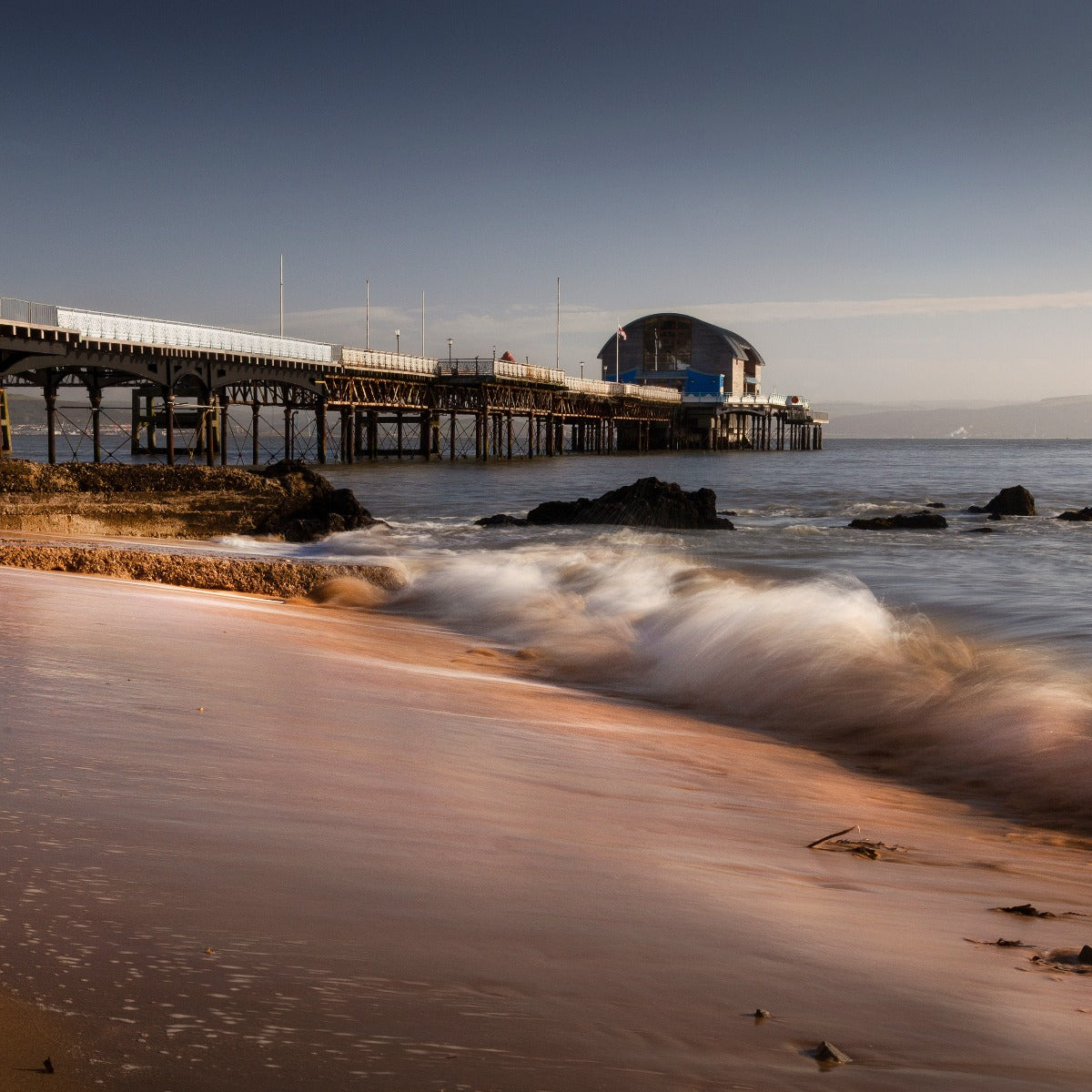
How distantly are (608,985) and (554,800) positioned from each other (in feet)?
5.99

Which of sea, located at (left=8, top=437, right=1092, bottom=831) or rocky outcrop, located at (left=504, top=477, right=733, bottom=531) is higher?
rocky outcrop, located at (left=504, top=477, right=733, bottom=531)

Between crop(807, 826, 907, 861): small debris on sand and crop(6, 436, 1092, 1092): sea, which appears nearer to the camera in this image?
crop(6, 436, 1092, 1092): sea

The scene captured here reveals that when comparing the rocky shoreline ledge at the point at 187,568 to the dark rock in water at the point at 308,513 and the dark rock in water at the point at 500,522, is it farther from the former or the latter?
the dark rock in water at the point at 500,522

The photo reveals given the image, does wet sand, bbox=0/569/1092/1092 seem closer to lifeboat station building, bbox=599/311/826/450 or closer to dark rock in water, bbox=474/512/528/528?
dark rock in water, bbox=474/512/528/528

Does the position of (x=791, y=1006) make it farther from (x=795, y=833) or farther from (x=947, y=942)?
(x=795, y=833)

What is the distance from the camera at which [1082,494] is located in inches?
1816

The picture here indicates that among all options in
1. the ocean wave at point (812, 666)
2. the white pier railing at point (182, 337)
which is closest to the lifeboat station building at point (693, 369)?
the white pier railing at point (182, 337)

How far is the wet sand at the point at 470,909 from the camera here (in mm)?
2084

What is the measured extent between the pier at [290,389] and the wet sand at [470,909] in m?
33.7

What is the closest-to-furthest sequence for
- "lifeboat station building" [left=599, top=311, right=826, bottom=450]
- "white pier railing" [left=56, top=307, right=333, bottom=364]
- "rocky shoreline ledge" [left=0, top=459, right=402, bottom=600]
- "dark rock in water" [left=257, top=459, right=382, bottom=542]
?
1. "rocky shoreline ledge" [left=0, top=459, right=402, bottom=600]
2. "dark rock in water" [left=257, top=459, right=382, bottom=542]
3. "white pier railing" [left=56, top=307, right=333, bottom=364]
4. "lifeboat station building" [left=599, top=311, right=826, bottom=450]


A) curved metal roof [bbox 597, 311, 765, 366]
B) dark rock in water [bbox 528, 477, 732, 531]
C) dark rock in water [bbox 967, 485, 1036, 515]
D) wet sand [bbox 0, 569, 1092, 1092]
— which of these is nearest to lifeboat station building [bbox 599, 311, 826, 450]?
curved metal roof [bbox 597, 311, 765, 366]

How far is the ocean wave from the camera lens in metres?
6.86

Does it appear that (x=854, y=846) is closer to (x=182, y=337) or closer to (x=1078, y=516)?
(x=1078, y=516)

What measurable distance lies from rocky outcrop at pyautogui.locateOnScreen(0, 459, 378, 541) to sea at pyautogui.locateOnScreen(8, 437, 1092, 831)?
575 mm
